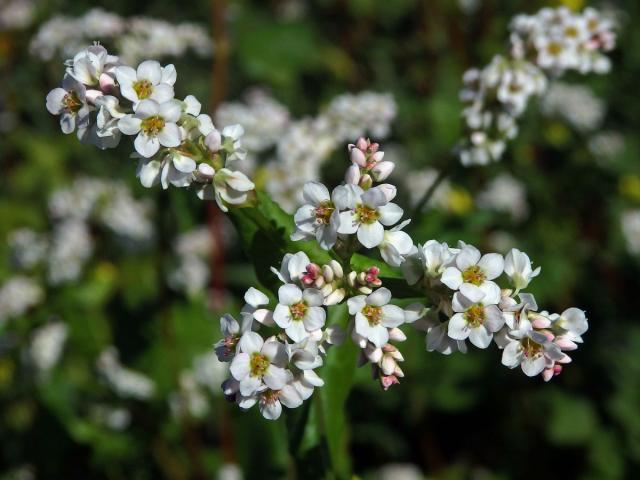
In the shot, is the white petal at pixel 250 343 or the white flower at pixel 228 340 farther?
the white flower at pixel 228 340

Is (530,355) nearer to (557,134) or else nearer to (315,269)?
(315,269)

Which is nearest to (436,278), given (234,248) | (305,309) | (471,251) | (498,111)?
(471,251)

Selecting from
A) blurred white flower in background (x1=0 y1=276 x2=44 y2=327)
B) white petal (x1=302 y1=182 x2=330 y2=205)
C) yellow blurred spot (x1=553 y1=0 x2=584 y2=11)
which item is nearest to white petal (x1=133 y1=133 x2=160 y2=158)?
white petal (x1=302 y1=182 x2=330 y2=205)

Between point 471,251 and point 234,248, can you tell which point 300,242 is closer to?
point 471,251

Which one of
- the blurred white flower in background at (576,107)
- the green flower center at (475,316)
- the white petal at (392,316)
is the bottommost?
the blurred white flower in background at (576,107)

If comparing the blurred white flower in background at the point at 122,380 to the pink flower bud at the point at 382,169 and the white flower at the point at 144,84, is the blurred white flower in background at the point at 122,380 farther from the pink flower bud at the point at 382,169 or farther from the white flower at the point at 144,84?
the pink flower bud at the point at 382,169

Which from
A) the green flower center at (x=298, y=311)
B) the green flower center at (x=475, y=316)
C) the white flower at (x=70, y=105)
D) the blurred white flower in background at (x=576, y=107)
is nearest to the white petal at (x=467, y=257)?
the green flower center at (x=475, y=316)
